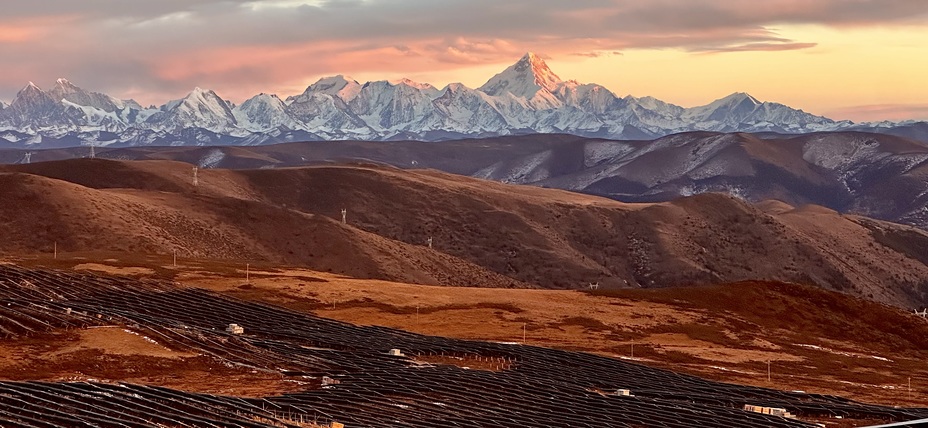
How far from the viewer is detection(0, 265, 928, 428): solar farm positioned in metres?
70.1

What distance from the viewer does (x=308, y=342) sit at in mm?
114125

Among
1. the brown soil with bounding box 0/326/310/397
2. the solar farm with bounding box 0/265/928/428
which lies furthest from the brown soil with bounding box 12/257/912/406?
the brown soil with bounding box 0/326/310/397

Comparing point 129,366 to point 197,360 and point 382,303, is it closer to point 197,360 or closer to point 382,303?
point 197,360

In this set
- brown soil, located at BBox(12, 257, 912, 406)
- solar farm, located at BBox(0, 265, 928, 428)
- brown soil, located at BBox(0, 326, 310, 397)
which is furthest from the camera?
brown soil, located at BBox(12, 257, 912, 406)

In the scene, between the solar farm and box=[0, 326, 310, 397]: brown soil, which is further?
box=[0, 326, 310, 397]: brown soil

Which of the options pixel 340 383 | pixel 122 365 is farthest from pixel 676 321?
pixel 122 365

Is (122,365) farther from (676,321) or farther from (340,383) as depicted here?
(676,321)

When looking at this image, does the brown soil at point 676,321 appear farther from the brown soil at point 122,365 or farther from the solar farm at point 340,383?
the brown soil at point 122,365

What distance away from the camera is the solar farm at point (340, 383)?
70.1 metres

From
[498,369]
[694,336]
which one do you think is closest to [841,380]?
[694,336]

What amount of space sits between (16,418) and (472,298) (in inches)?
3993

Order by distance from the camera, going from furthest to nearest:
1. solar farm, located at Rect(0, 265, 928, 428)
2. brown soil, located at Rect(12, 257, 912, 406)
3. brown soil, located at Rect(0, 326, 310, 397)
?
1. brown soil, located at Rect(12, 257, 912, 406)
2. brown soil, located at Rect(0, 326, 310, 397)
3. solar farm, located at Rect(0, 265, 928, 428)

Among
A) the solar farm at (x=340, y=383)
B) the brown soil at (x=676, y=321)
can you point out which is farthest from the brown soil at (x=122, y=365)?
the brown soil at (x=676, y=321)

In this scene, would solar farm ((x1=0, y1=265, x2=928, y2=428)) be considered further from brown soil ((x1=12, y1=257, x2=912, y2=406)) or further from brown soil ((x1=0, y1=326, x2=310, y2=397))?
brown soil ((x1=12, y1=257, x2=912, y2=406))
